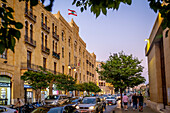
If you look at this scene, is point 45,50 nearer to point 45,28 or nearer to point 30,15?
point 45,28

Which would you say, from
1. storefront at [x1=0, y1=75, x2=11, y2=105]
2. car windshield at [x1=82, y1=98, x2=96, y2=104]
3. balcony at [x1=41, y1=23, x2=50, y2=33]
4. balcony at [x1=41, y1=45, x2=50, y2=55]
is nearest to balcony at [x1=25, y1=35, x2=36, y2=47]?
balcony at [x1=41, y1=45, x2=50, y2=55]

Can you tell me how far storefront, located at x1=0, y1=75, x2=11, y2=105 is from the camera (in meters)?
28.6

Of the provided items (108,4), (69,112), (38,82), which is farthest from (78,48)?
(108,4)

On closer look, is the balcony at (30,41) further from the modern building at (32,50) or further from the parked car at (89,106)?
the parked car at (89,106)

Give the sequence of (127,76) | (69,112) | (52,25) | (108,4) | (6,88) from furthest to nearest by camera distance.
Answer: (52,25)
(6,88)
(127,76)
(69,112)
(108,4)

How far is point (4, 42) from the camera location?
4.59 m

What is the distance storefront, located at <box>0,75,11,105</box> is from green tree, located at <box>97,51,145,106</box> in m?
12.3

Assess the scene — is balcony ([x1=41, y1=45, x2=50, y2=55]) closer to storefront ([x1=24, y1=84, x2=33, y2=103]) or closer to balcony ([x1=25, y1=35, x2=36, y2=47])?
balcony ([x1=25, y1=35, x2=36, y2=47])

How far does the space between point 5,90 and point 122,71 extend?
14.8 m

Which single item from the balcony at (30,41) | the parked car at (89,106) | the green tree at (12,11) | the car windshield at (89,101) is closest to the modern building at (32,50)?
the balcony at (30,41)

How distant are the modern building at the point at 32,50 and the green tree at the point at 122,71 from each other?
416 inches

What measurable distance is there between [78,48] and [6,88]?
134ft

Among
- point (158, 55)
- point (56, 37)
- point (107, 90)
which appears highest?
point (56, 37)

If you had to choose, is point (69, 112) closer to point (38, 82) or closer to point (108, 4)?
point (108, 4)
